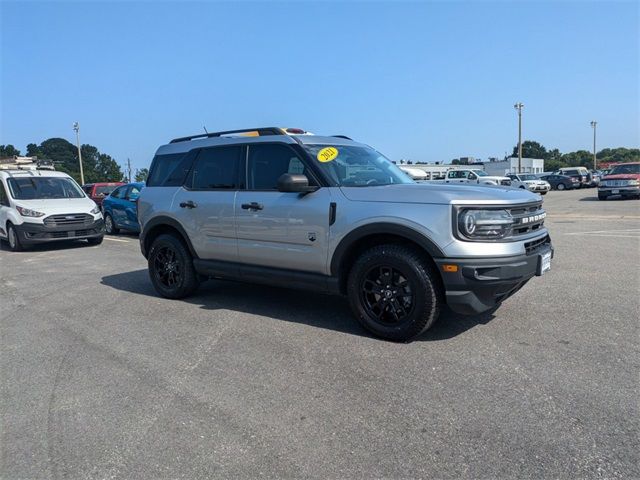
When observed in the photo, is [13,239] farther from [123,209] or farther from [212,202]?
[212,202]

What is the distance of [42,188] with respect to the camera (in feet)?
42.0

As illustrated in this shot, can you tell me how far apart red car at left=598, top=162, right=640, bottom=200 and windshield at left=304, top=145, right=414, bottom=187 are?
72.1 feet

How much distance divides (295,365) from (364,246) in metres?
1.32

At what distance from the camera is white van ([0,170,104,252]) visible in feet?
38.7

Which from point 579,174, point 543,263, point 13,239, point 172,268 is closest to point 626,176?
→ point 579,174

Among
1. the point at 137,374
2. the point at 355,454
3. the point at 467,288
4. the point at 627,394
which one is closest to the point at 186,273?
the point at 137,374

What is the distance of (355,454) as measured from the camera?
2.81 metres

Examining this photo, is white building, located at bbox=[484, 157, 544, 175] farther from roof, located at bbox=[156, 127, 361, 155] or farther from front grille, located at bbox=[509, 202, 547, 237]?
front grille, located at bbox=[509, 202, 547, 237]

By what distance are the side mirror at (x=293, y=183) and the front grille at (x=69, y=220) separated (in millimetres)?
9071

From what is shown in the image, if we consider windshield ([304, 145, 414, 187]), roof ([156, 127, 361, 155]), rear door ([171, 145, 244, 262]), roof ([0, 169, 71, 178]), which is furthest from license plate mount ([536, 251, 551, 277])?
roof ([0, 169, 71, 178])

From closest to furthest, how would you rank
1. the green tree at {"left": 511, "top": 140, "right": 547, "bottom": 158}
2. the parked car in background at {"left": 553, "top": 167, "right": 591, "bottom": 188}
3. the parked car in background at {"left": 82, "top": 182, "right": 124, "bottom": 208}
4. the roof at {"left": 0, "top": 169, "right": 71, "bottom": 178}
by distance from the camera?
the roof at {"left": 0, "top": 169, "right": 71, "bottom": 178}
the parked car in background at {"left": 82, "top": 182, "right": 124, "bottom": 208}
the parked car in background at {"left": 553, "top": 167, "right": 591, "bottom": 188}
the green tree at {"left": 511, "top": 140, "right": 547, "bottom": 158}

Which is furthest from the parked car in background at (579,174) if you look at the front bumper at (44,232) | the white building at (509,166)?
the front bumper at (44,232)

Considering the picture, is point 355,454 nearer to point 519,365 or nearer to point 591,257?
point 519,365

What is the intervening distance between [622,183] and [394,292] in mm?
23322
